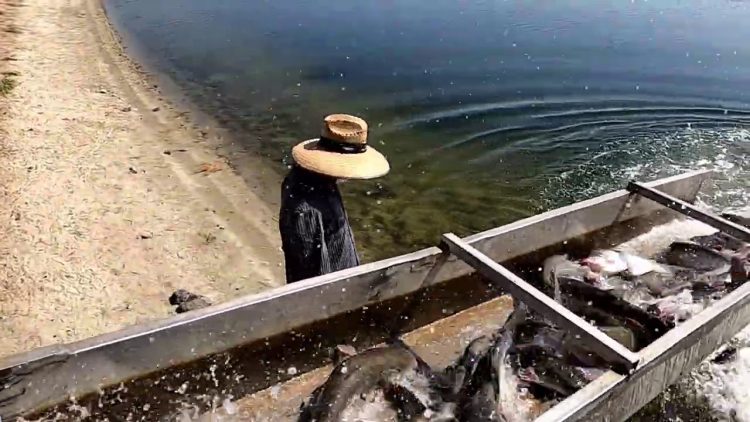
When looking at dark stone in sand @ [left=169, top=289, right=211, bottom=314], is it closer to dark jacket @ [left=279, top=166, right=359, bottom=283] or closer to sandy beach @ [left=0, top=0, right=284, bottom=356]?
sandy beach @ [left=0, top=0, right=284, bottom=356]

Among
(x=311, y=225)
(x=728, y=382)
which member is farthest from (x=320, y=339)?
(x=728, y=382)

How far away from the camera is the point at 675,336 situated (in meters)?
3.54

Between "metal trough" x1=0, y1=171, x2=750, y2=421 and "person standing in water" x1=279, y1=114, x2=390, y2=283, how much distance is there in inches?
Answer: 9.9

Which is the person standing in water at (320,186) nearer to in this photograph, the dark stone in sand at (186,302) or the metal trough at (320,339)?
the metal trough at (320,339)

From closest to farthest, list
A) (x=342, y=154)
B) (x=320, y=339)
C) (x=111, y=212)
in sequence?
(x=342, y=154)
(x=320, y=339)
(x=111, y=212)

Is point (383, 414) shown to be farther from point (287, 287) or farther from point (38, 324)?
point (38, 324)

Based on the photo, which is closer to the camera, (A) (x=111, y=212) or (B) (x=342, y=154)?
(B) (x=342, y=154)

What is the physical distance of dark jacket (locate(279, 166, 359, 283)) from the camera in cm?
381

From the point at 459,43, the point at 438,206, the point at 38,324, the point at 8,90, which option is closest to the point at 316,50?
the point at 459,43

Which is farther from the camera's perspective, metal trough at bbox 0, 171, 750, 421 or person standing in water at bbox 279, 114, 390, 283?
person standing in water at bbox 279, 114, 390, 283

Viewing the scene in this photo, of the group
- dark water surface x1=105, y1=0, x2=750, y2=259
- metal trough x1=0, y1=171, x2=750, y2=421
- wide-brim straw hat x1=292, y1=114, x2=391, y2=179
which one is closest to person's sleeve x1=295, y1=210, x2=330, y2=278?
metal trough x1=0, y1=171, x2=750, y2=421

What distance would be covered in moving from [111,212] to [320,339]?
360 centimetres

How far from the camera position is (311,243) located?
12.8 feet

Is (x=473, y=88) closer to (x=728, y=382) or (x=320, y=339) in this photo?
(x=728, y=382)
